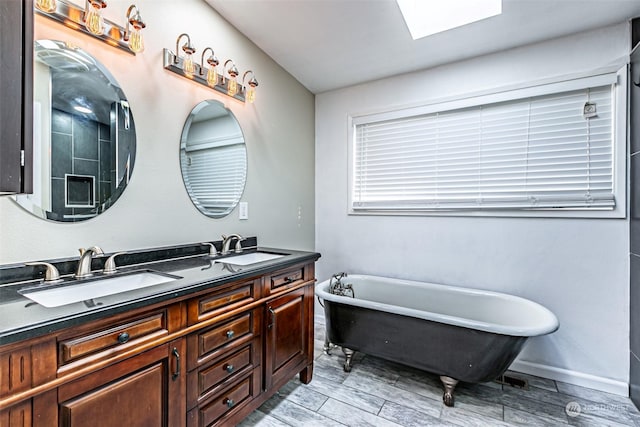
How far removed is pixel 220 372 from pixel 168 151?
3.94 ft

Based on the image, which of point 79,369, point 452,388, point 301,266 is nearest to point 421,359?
point 452,388

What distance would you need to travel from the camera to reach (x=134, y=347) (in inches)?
39.9

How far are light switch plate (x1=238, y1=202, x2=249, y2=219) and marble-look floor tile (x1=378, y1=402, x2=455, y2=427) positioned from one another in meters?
1.54

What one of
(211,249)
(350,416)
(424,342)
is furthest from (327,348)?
(211,249)

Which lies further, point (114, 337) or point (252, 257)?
point (252, 257)

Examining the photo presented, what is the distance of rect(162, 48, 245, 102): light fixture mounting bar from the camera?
1.66 metres

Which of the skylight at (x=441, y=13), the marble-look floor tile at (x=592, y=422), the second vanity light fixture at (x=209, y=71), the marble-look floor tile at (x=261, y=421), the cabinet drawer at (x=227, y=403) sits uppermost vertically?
the skylight at (x=441, y=13)

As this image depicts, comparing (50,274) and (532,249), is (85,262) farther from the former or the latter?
(532,249)

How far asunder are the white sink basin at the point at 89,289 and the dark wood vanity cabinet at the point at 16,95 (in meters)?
0.52

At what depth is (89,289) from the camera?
121 cm

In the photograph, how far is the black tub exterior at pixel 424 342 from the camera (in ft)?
5.57

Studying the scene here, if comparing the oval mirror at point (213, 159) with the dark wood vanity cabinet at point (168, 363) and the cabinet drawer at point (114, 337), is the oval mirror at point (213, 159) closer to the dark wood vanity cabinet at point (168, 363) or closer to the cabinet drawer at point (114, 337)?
the dark wood vanity cabinet at point (168, 363)

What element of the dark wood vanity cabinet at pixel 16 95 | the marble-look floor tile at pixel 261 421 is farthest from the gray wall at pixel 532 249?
the dark wood vanity cabinet at pixel 16 95

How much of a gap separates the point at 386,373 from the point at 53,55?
2595 mm
